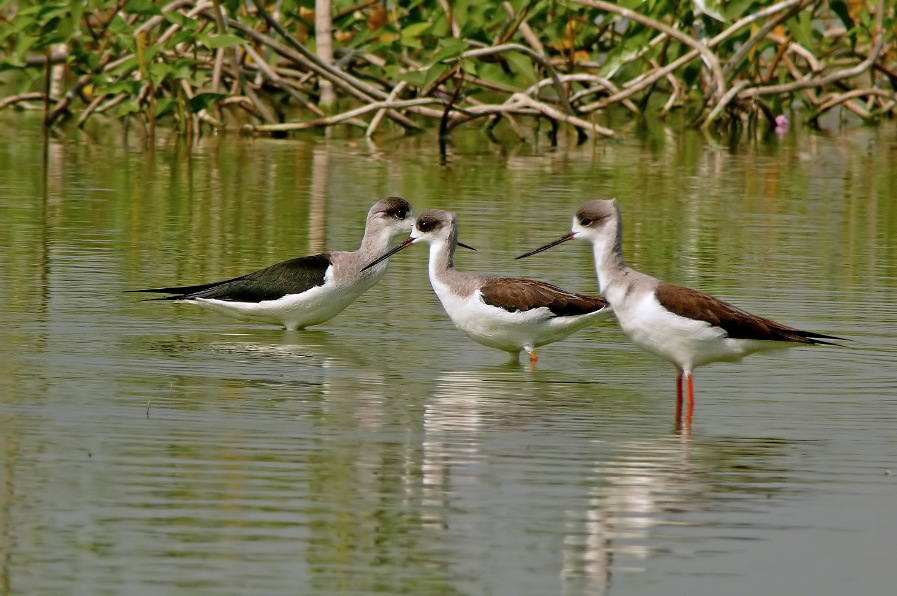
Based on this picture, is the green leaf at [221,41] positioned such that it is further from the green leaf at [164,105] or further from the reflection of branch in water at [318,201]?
the green leaf at [164,105]

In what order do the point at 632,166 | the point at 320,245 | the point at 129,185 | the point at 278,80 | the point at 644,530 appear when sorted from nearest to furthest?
the point at 644,530 → the point at 320,245 → the point at 129,185 → the point at 632,166 → the point at 278,80

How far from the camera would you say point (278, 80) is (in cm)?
1870

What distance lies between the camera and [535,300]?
320 inches

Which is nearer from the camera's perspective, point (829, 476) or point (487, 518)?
point (487, 518)

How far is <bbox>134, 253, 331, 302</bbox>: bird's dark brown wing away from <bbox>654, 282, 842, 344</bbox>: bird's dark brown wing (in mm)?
2463

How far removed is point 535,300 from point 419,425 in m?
1.69

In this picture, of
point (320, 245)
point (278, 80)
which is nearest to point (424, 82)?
point (278, 80)

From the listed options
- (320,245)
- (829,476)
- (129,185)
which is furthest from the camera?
(129,185)

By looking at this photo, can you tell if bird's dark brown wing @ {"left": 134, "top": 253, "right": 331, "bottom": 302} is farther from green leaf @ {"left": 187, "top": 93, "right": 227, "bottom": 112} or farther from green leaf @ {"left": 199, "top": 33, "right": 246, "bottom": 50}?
green leaf @ {"left": 187, "top": 93, "right": 227, "bottom": 112}

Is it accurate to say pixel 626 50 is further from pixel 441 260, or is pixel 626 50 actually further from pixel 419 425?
pixel 419 425

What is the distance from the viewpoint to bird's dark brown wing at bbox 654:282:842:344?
22.9ft

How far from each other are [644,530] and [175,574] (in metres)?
1.52

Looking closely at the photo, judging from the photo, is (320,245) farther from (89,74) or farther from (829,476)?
(89,74)

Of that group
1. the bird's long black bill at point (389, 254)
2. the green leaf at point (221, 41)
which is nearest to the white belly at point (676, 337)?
the bird's long black bill at point (389, 254)
